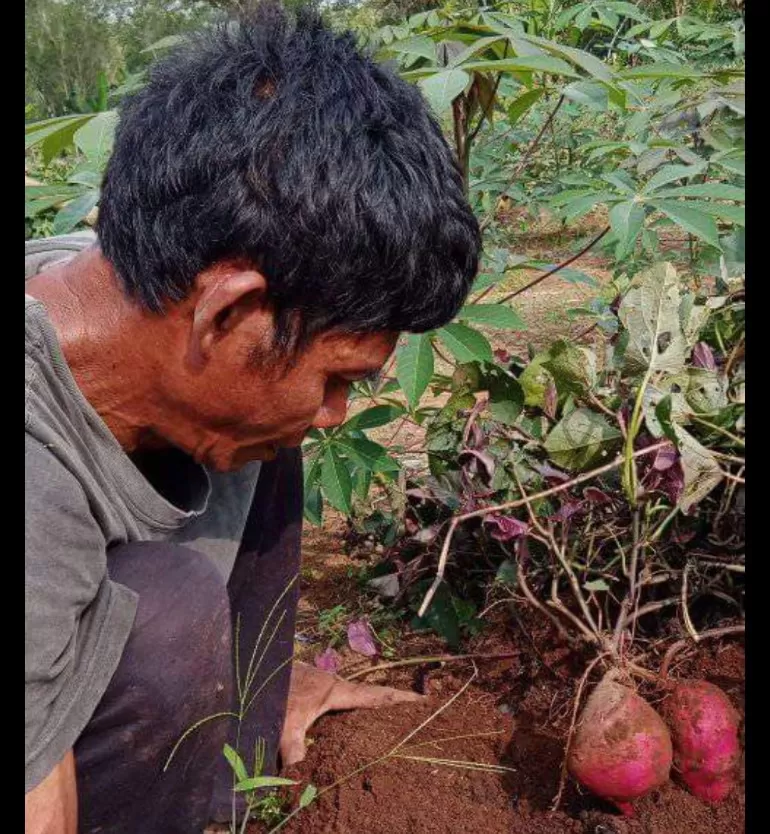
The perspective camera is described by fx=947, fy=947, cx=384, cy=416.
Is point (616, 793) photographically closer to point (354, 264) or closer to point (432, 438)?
point (432, 438)

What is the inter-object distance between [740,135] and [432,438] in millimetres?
893

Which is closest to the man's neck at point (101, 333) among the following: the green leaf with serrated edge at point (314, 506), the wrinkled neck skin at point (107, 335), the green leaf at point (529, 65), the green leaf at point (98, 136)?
the wrinkled neck skin at point (107, 335)

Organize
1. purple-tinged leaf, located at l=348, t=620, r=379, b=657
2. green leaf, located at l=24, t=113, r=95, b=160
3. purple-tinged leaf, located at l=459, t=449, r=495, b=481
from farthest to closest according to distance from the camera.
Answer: purple-tinged leaf, located at l=348, t=620, r=379, b=657 < purple-tinged leaf, located at l=459, t=449, r=495, b=481 < green leaf, located at l=24, t=113, r=95, b=160

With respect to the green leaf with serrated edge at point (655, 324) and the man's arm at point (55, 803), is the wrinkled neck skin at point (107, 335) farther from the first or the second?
the green leaf with serrated edge at point (655, 324)

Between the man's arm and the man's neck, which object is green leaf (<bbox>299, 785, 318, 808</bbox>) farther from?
the man's neck

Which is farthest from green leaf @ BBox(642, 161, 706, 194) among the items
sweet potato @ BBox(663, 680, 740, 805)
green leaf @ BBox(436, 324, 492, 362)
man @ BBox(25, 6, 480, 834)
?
sweet potato @ BBox(663, 680, 740, 805)

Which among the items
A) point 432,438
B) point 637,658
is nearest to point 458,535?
point 432,438

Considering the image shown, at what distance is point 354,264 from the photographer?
3.89ft

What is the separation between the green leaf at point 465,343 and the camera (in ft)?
5.50

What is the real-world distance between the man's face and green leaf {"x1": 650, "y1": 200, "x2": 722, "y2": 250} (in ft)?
1.90

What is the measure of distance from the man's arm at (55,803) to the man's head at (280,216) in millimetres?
504

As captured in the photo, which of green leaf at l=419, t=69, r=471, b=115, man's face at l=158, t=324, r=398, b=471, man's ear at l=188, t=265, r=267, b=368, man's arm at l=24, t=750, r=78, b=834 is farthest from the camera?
green leaf at l=419, t=69, r=471, b=115

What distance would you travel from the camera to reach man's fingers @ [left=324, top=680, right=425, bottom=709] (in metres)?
1.91

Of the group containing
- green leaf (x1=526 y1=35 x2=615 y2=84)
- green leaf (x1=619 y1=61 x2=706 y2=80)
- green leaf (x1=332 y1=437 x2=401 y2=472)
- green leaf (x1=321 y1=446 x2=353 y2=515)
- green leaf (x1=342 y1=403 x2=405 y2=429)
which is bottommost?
green leaf (x1=321 y1=446 x2=353 y2=515)
